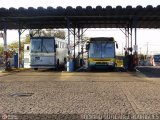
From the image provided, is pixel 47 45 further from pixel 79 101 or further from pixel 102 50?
pixel 79 101

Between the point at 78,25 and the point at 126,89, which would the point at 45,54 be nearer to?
the point at 78,25

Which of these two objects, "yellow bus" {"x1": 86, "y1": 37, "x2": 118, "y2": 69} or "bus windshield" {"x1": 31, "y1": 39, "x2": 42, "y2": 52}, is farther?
"bus windshield" {"x1": 31, "y1": 39, "x2": 42, "y2": 52}

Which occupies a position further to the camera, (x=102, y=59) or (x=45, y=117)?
(x=102, y=59)

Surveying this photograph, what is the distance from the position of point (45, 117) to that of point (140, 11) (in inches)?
944

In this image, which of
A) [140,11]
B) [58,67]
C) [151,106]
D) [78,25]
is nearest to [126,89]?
[151,106]

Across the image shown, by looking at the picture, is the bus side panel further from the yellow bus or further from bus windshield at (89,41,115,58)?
bus windshield at (89,41,115,58)

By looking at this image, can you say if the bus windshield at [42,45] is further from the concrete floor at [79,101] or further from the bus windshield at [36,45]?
the concrete floor at [79,101]

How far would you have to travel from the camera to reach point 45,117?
1203 centimetres

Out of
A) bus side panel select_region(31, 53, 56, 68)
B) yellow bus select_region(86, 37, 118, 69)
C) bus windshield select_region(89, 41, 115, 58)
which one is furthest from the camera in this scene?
bus side panel select_region(31, 53, 56, 68)

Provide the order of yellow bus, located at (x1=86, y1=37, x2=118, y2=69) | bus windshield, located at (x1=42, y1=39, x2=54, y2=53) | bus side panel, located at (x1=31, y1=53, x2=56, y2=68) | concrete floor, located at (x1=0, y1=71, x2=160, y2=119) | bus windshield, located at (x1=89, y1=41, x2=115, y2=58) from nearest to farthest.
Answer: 1. concrete floor, located at (x1=0, y1=71, x2=160, y2=119)
2. yellow bus, located at (x1=86, y1=37, x2=118, y2=69)
3. bus windshield, located at (x1=89, y1=41, x2=115, y2=58)
4. bus side panel, located at (x1=31, y1=53, x2=56, y2=68)
5. bus windshield, located at (x1=42, y1=39, x2=54, y2=53)

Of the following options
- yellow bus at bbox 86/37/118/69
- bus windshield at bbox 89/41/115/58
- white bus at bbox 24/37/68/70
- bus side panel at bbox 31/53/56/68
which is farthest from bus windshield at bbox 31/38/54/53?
bus windshield at bbox 89/41/115/58

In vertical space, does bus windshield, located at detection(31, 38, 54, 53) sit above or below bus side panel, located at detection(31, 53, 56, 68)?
above

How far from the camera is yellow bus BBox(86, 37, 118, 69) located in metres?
37.3

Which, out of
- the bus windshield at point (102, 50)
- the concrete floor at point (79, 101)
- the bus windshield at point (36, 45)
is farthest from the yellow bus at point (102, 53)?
the concrete floor at point (79, 101)
